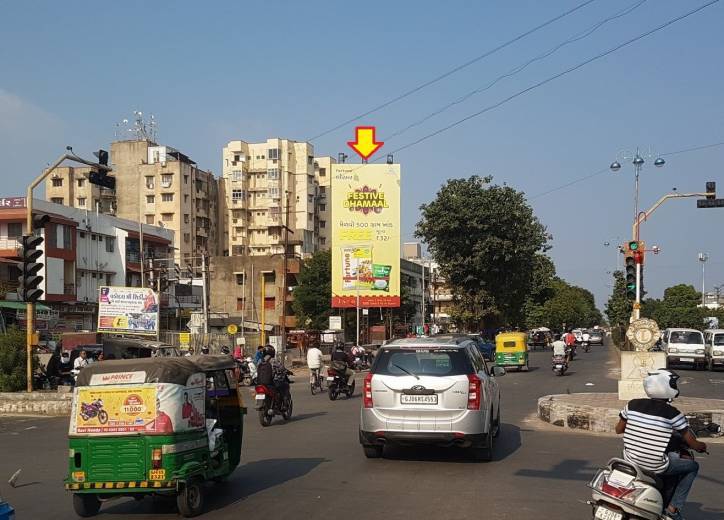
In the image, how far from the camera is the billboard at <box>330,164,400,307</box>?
54.2 m

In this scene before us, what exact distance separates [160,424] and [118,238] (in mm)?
58630

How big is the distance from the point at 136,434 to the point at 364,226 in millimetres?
46720

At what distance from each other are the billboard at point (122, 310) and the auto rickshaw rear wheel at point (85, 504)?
28745 mm

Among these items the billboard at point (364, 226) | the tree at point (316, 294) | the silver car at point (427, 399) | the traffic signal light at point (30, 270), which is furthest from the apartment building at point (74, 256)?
the silver car at point (427, 399)

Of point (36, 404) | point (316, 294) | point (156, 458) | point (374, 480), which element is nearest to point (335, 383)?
point (36, 404)

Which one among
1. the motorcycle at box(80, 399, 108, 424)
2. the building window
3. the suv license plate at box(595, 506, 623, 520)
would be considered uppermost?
the building window

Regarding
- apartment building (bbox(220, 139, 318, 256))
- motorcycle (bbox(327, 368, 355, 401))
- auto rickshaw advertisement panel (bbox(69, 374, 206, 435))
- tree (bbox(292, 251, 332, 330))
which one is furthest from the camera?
apartment building (bbox(220, 139, 318, 256))

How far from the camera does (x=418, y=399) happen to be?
420 inches

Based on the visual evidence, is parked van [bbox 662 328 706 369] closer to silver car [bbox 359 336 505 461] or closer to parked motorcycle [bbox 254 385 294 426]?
parked motorcycle [bbox 254 385 294 426]

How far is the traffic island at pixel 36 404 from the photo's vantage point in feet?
67.7

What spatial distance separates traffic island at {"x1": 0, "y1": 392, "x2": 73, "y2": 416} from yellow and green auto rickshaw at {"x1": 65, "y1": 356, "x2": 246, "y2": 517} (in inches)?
529

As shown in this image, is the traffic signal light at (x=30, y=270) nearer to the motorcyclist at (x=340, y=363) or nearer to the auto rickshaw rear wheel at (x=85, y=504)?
the motorcyclist at (x=340, y=363)

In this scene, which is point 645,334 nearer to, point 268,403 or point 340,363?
point 268,403

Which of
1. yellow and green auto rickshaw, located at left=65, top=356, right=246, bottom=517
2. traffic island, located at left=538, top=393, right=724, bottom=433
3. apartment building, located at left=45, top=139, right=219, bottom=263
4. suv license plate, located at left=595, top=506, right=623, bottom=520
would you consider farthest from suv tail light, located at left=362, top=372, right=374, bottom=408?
apartment building, located at left=45, top=139, right=219, bottom=263
